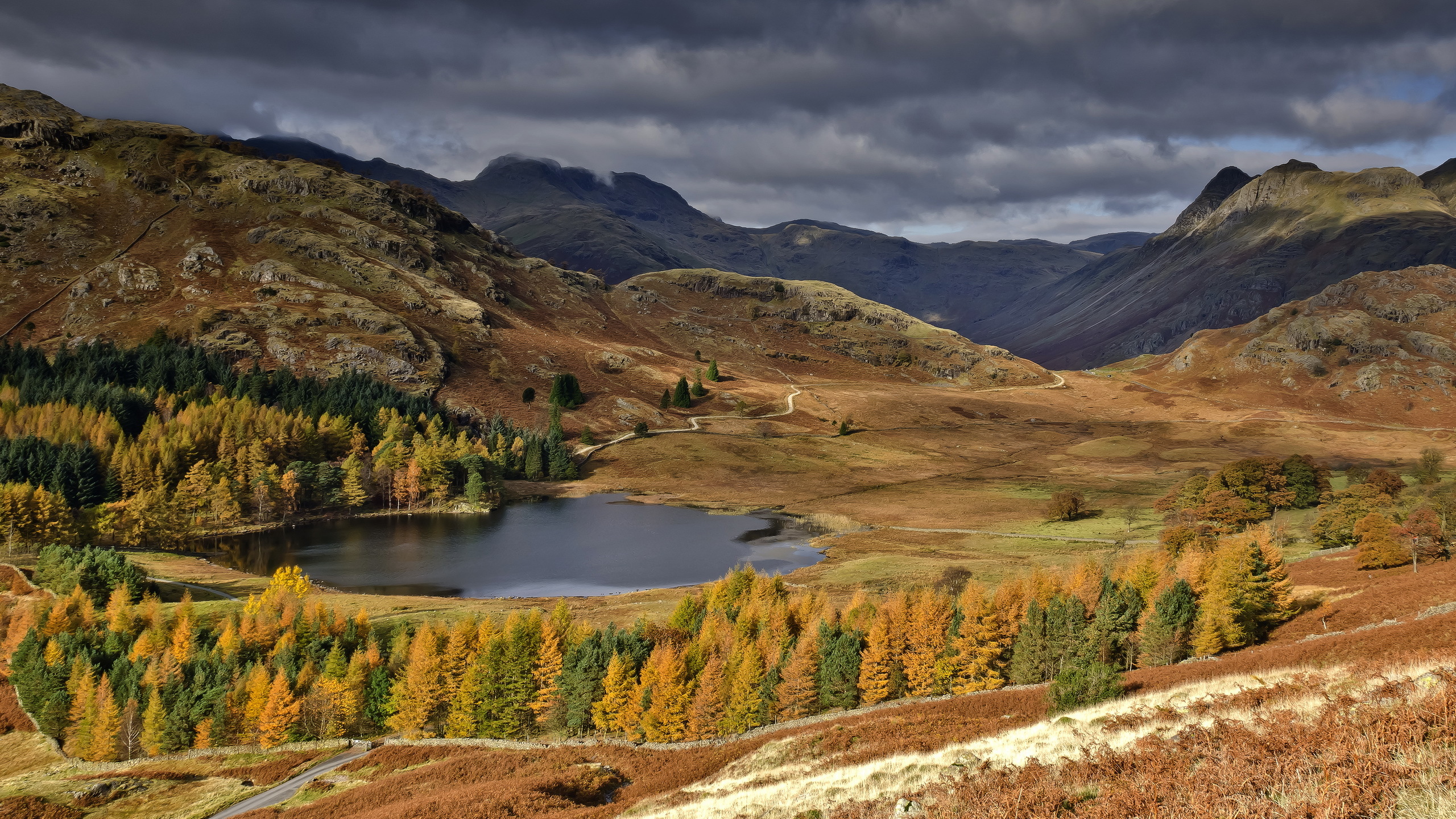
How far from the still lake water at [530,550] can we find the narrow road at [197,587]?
1201cm

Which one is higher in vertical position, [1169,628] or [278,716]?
[1169,628]

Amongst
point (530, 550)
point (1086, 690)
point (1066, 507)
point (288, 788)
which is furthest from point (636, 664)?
point (1066, 507)

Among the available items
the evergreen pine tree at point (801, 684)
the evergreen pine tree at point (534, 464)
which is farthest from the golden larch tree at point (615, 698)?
the evergreen pine tree at point (534, 464)

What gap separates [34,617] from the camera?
71.8 meters

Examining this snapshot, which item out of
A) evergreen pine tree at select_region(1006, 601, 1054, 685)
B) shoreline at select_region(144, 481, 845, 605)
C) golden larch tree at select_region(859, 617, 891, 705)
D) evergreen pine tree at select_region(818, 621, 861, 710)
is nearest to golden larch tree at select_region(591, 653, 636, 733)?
evergreen pine tree at select_region(818, 621, 861, 710)

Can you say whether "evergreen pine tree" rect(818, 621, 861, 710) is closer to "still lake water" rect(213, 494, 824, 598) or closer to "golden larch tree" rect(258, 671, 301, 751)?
"golden larch tree" rect(258, 671, 301, 751)

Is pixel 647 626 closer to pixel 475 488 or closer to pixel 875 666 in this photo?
pixel 875 666

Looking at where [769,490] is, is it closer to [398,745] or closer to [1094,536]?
[1094,536]

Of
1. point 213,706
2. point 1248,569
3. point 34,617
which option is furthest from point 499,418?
point 1248,569

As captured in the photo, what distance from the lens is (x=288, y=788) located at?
4962 centimetres

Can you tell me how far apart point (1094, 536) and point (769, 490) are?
7040cm

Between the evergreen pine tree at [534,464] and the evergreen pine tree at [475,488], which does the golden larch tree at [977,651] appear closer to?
the evergreen pine tree at [475,488]

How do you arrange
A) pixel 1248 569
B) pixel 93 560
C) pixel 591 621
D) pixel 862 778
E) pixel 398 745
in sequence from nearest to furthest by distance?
pixel 862 778
pixel 398 745
pixel 1248 569
pixel 591 621
pixel 93 560

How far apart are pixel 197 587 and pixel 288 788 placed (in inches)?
2176
